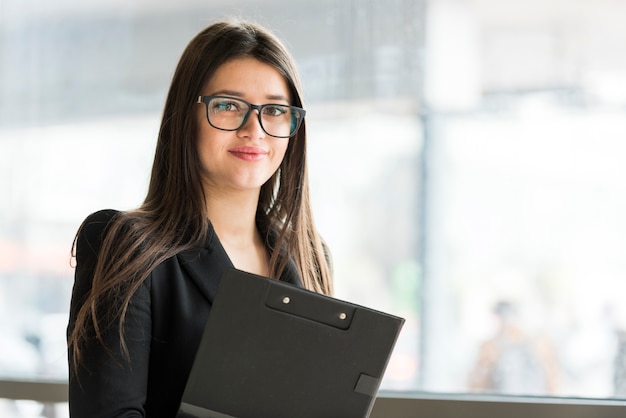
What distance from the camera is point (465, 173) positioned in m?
2.62

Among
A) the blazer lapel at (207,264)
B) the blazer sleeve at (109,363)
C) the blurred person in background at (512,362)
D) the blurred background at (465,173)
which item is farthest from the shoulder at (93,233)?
the blurred person in background at (512,362)

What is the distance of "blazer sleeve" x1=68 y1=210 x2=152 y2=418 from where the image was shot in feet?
4.22

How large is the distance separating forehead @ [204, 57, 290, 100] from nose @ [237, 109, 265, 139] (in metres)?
0.04

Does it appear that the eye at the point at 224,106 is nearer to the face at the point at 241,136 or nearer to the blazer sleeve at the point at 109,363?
the face at the point at 241,136

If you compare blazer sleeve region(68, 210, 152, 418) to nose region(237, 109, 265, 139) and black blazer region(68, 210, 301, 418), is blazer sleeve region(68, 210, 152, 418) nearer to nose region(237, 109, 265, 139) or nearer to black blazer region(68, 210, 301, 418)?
black blazer region(68, 210, 301, 418)

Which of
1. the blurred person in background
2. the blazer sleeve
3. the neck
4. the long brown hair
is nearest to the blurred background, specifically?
the blurred person in background

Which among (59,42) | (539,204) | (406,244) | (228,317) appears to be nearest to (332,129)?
(406,244)

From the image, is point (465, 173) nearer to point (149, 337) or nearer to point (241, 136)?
point (241, 136)

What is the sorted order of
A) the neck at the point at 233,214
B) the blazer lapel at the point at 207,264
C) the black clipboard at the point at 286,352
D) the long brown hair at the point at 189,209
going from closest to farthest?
1. the black clipboard at the point at 286,352
2. the long brown hair at the point at 189,209
3. the blazer lapel at the point at 207,264
4. the neck at the point at 233,214

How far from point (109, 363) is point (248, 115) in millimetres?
512

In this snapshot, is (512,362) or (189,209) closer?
(189,209)

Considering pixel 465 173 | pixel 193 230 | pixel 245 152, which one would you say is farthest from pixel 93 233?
pixel 465 173

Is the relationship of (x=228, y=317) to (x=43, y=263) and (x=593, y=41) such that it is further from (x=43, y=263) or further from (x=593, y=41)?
(x=43, y=263)

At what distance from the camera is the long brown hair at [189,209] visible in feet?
4.35
